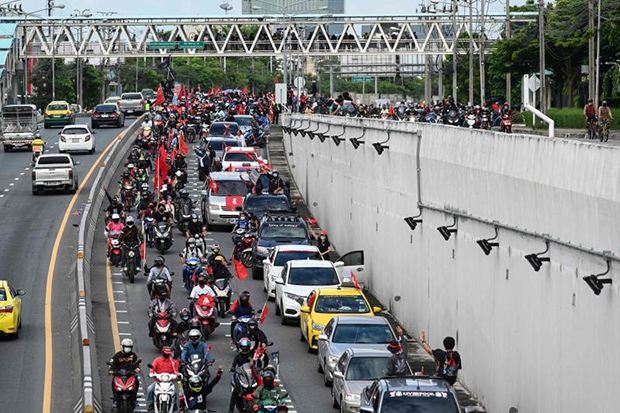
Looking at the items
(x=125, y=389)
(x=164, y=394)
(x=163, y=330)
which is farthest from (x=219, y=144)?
(x=164, y=394)

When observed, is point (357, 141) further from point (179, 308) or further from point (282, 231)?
point (179, 308)

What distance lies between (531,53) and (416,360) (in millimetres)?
53682

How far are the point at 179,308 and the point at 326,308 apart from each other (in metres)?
6.18

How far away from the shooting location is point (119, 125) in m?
87.1

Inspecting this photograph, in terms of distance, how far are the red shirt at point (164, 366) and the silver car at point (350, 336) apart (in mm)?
4361

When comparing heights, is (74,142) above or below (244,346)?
above

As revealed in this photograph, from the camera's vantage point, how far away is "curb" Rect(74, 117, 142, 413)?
21.5 m

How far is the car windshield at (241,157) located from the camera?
58375mm

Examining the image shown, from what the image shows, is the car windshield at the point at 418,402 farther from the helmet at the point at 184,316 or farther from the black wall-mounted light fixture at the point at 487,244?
the helmet at the point at 184,316

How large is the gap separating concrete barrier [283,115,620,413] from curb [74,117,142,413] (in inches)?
272

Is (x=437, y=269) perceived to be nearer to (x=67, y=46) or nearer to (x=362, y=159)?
(x=362, y=159)

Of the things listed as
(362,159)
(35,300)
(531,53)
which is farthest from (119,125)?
(35,300)

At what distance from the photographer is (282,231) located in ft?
136

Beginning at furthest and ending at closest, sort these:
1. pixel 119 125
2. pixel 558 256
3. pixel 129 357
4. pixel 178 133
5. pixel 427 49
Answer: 1. pixel 427 49
2. pixel 119 125
3. pixel 178 133
4. pixel 129 357
5. pixel 558 256
